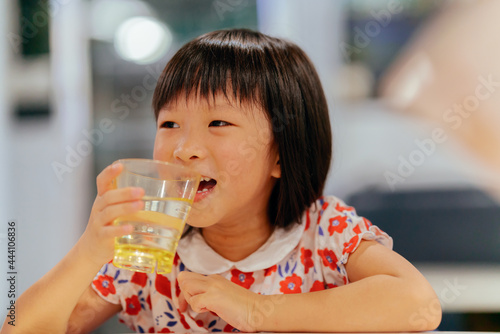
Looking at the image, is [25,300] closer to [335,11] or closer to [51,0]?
[335,11]

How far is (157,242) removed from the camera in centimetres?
69

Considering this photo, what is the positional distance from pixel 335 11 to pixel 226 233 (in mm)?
1688

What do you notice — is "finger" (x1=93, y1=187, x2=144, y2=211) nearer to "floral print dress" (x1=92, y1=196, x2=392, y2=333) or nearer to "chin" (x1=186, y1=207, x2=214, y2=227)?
"chin" (x1=186, y1=207, x2=214, y2=227)

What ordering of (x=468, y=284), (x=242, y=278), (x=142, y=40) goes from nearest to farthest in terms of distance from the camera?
1. (x=242, y=278)
2. (x=468, y=284)
3. (x=142, y=40)

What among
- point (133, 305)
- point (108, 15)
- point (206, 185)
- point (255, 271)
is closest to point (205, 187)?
point (206, 185)

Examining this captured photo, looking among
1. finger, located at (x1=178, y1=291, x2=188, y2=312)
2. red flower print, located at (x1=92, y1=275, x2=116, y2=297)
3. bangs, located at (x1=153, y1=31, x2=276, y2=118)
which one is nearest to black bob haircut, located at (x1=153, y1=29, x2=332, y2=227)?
bangs, located at (x1=153, y1=31, x2=276, y2=118)

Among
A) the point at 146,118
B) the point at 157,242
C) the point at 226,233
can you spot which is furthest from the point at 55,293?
the point at 146,118

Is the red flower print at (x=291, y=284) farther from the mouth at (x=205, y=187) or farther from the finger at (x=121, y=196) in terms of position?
the finger at (x=121, y=196)

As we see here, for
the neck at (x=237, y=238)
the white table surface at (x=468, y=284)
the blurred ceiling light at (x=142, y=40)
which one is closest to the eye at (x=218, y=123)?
the neck at (x=237, y=238)

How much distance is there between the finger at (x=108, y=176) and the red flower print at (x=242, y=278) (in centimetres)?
38

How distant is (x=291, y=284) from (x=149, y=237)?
0.39 meters

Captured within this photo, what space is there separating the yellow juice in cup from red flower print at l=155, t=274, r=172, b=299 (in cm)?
34

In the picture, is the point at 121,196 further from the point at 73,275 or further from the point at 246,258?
the point at 246,258

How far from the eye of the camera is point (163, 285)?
1.03 metres
